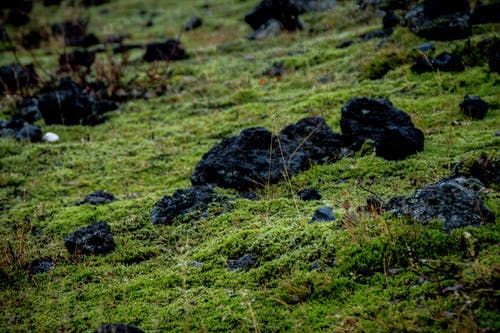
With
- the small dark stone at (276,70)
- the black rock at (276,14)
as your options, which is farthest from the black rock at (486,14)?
the black rock at (276,14)

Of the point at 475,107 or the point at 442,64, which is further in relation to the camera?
the point at 442,64

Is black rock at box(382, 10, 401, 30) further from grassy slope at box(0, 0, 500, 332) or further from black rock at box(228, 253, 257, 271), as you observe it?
black rock at box(228, 253, 257, 271)

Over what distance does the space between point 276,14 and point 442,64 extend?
35.6 ft

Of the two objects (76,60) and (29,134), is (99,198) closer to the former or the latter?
(29,134)

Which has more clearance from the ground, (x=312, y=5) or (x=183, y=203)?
(x=312, y=5)

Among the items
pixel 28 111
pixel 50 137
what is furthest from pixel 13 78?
pixel 50 137

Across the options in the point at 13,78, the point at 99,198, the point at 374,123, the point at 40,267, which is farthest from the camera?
the point at 13,78

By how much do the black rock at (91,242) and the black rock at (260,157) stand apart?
181 centimetres

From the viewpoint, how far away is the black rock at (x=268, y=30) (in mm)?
17797

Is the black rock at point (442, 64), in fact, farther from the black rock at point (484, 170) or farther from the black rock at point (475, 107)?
the black rock at point (484, 170)

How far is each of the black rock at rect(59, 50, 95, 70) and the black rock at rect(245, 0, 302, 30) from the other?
26.1 feet

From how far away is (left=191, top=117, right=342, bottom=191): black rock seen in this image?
6.45 m

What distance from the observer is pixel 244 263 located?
4.61 m

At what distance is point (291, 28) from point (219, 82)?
21.2 feet
